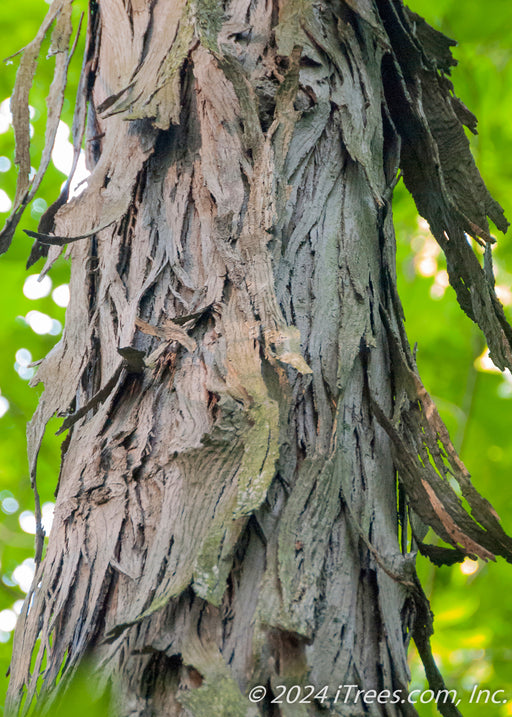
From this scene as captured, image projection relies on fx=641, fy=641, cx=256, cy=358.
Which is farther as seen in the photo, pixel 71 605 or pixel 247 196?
pixel 247 196

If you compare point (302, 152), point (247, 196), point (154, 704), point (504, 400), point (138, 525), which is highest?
point (504, 400)

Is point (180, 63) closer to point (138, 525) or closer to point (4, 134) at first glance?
point (138, 525)

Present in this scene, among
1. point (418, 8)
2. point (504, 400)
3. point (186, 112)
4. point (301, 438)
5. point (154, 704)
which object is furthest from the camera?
point (504, 400)

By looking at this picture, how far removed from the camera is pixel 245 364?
97cm

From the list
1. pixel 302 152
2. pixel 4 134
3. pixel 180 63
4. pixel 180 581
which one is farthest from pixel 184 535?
pixel 4 134

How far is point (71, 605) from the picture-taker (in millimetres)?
912

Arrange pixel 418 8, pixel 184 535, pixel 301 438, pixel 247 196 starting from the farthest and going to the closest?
pixel 418 8 < pixel 247 196 < pixel 301 438 < pixel 184 535

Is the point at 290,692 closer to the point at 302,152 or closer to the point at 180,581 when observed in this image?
the point at 180,581

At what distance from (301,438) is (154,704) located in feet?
1.34

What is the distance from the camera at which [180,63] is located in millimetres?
1317

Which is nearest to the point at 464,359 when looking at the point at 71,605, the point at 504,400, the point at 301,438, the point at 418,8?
the point at 504,400

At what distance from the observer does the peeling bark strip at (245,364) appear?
0.80m

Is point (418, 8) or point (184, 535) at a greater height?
point (418, 8)

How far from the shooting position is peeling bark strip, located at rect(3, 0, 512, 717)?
0.80 meters
